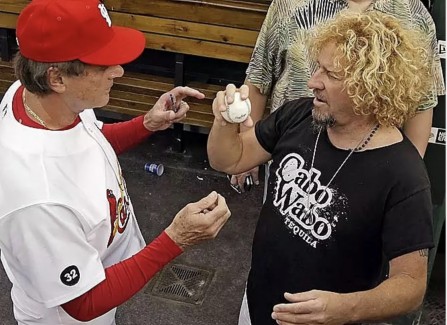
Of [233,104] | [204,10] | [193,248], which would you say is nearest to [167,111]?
[233,104]

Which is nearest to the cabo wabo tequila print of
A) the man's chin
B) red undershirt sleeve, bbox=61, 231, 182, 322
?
the man's chin

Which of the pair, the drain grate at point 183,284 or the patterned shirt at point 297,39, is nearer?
the patterned shirt at point 297,39

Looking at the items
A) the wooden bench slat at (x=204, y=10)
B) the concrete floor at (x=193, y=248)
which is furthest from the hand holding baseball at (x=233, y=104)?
the wooden bench slat at (x=204, y=10)

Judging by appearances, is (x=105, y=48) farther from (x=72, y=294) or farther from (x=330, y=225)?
(x=330, y=225)

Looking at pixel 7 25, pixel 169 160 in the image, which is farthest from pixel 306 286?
pixel 7 25

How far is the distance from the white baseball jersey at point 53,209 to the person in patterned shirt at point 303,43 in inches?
24.7

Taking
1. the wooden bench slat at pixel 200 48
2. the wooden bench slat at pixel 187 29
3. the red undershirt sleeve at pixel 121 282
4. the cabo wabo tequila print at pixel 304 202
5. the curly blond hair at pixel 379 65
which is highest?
the curly blond hair at pixel 379 65

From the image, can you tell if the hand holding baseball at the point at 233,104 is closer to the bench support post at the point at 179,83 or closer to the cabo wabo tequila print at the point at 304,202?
the cabo wabo tequila print at the point at 304,202

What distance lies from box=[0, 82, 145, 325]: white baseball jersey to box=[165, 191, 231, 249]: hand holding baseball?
0.20 meters

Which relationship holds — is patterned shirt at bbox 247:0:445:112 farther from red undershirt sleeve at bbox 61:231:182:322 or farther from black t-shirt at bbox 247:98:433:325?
red undershirt sleeve at bbox 61:231:182:322

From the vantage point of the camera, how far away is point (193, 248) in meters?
3.91

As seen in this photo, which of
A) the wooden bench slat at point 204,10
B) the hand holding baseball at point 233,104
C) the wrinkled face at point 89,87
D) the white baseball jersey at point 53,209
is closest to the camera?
the white baseball jersey at point 53,209

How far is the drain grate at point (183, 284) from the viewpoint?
11.7ft

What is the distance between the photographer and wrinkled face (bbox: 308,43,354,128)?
1.96 m
